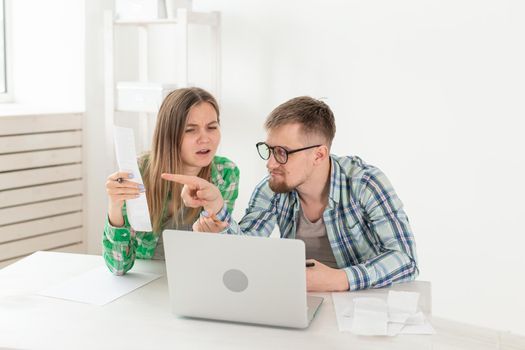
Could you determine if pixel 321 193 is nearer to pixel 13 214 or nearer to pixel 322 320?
pixel 322 320

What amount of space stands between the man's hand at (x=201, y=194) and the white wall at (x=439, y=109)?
5.31ft

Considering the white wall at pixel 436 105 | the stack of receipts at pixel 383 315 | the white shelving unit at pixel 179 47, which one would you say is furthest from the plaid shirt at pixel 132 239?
the white shelving unit at pixel 179 47

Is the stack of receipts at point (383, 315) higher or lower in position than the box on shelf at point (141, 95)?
lower

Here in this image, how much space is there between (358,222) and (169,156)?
0.65 m

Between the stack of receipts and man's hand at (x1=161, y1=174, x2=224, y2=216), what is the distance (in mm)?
428

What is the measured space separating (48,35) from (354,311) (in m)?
2.98

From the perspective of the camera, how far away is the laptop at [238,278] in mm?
1763

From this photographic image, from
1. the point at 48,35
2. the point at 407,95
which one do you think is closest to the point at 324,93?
the point at 407,95

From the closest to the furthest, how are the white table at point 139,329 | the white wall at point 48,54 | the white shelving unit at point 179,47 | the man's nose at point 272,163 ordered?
the white table at point 139,329 → the man's nose at point 272,163 → the white shelving unit at point 179,47 → the white wall at point 48,54

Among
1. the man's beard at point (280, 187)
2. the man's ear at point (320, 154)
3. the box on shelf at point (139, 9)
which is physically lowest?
the man's beard at point (280, 187)

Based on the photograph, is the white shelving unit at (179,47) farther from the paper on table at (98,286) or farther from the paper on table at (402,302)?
the paper on table at (402,302)

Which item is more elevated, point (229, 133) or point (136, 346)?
point (229, 133)

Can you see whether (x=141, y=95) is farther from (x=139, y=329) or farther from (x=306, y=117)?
(x=139, y=329)

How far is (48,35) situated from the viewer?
169 inches
